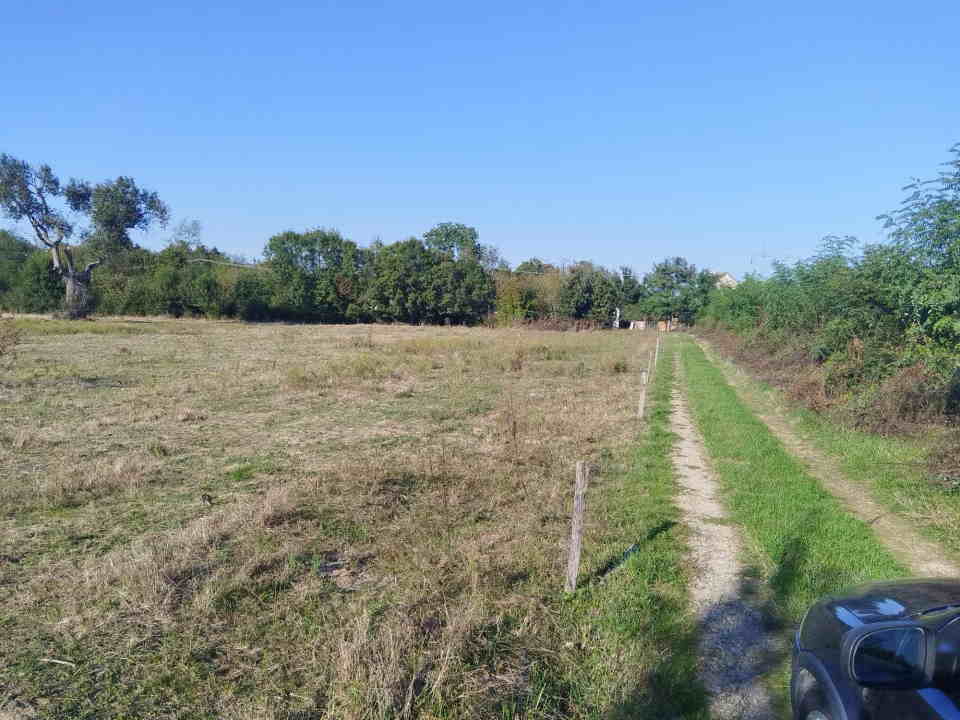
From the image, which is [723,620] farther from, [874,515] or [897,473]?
[897,473]

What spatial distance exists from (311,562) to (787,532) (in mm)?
4770

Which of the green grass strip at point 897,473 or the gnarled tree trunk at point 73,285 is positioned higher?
the gnarled tree trunk at point 73,285

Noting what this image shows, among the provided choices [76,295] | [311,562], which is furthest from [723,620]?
[76,295]

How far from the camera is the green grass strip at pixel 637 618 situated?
3.88m

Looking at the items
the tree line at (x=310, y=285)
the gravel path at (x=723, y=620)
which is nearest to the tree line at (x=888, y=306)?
the gravel path at (x=723, y=620)

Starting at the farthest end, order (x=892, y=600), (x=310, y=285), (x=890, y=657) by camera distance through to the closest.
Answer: (x=310, y=285), (x=892, y=600), (x=890, y=657)

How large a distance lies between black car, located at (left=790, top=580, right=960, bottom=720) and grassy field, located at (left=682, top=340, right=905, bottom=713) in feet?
2.87

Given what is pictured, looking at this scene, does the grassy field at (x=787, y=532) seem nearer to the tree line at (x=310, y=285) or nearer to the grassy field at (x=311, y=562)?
the grassy field at (x=311, y=562)

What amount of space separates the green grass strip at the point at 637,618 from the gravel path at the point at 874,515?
2092 millimetres

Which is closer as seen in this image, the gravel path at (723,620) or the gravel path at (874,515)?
the gravel path at (723,620)

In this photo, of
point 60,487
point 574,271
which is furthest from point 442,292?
point 60,487

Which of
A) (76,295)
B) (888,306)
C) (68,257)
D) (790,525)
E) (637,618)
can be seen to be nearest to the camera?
(637,618)

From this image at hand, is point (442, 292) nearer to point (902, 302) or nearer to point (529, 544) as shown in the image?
point (902, 302)

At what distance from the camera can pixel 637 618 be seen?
484 cm
